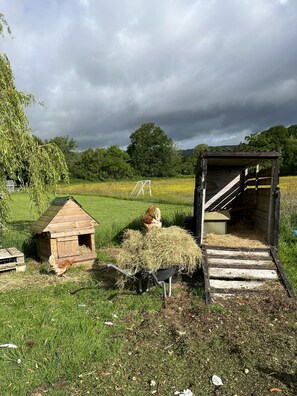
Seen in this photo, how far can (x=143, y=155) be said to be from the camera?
77188 millimetres

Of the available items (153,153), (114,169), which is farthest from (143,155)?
(114,169)

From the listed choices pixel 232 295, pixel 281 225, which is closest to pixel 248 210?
pixel 281 225

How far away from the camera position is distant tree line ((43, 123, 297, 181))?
66.0m

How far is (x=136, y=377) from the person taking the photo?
3.44 metres

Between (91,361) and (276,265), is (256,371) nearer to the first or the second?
(91,361)

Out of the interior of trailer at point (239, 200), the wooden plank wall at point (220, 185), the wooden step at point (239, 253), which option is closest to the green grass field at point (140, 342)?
the wooden step at point (239, 253)

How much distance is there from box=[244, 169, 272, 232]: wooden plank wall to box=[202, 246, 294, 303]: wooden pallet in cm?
140

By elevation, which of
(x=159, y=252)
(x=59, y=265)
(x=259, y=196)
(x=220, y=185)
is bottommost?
(x=59, y=265)

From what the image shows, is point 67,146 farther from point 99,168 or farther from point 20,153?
point 20,153

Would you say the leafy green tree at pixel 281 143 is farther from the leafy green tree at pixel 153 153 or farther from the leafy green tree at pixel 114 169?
the leafy green tree at pixel 114 169

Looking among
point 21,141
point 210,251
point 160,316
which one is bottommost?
point 160,316

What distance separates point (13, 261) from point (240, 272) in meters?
5.38

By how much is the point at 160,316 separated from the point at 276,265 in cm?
276

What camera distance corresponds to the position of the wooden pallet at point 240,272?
561 cm
